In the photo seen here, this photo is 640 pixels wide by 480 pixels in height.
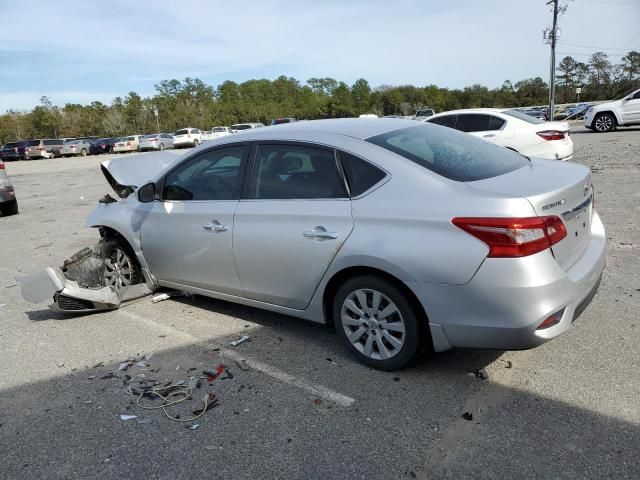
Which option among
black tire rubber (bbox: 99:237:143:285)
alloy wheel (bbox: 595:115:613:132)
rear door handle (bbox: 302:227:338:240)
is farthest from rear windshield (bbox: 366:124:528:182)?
alloy wheel (bbox: 595:115:613:132)

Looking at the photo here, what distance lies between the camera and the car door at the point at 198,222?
4.13m

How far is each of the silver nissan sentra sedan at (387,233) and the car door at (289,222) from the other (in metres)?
0.01

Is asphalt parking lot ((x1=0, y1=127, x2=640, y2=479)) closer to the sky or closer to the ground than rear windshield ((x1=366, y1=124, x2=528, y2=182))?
closer to the ground

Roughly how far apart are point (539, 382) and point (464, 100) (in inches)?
4483

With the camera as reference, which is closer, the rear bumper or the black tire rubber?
the rear bumper

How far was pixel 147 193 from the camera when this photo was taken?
4.75m

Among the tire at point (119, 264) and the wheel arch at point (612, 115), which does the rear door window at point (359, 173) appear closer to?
the tire at point (119, 264)

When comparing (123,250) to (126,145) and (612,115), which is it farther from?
(126,145)

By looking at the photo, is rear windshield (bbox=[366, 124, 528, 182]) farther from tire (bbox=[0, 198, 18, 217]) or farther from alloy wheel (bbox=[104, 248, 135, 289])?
tire (bbox=[0, 198, 18, 217])

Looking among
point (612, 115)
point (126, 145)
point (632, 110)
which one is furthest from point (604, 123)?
point (126, 145)

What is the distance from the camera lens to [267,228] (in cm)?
380

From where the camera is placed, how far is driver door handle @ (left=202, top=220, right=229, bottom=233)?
409 centimetres

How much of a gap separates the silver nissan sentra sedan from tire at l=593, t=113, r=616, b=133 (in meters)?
22.1

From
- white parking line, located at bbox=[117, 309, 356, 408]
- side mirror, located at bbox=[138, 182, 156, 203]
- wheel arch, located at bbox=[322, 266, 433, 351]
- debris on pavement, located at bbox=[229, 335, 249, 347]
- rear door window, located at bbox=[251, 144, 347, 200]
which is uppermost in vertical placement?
rear door window, located at bbox=[251, 144, 347, 200]
